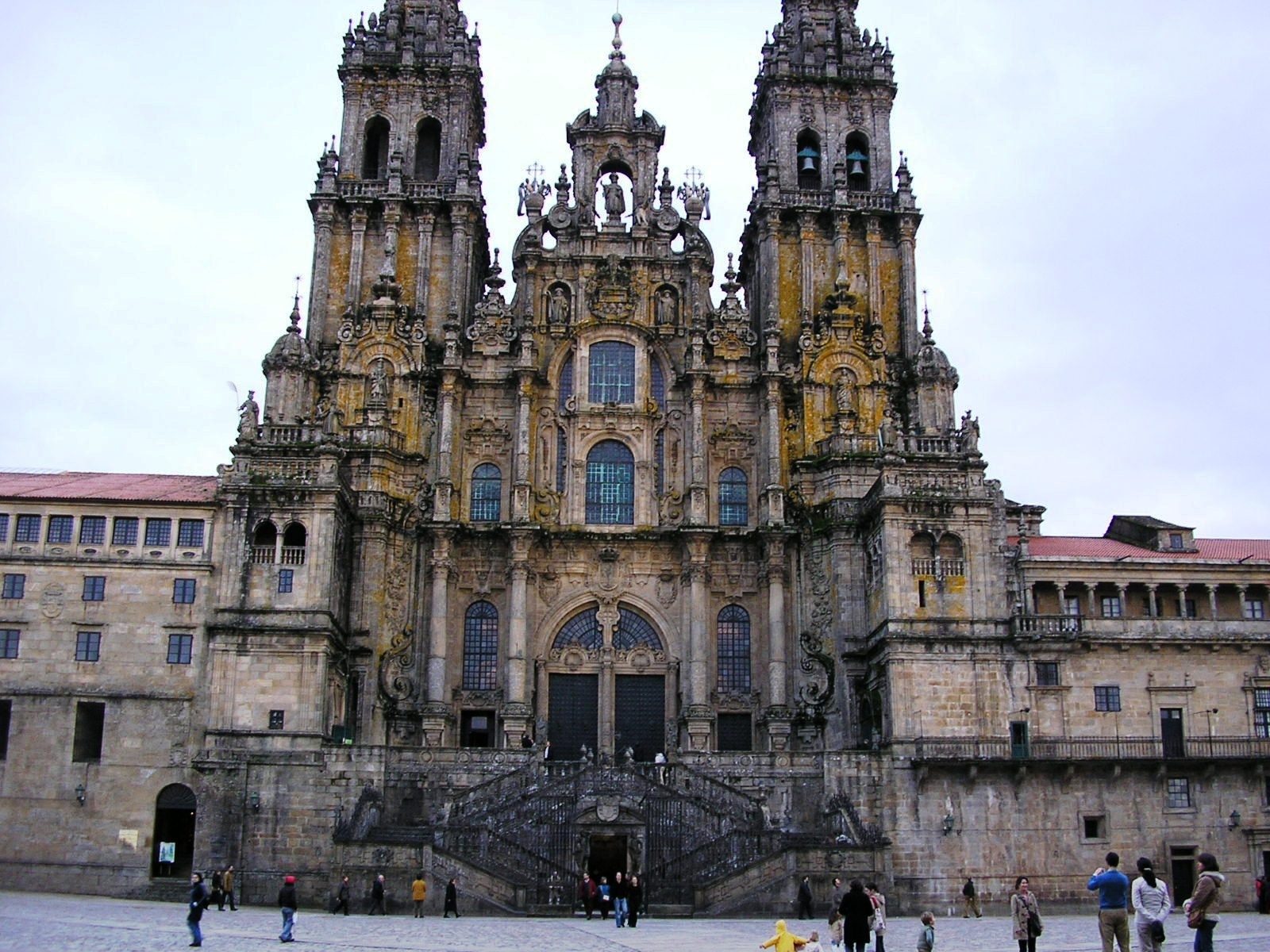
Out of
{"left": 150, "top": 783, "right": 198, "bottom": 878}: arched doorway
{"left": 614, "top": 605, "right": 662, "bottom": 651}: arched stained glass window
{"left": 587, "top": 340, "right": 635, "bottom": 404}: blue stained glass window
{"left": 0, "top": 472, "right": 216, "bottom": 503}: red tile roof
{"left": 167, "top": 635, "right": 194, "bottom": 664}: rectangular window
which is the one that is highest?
{"left": 587, "top": 340, "right": 635, "bottom": 404}: blue stained glass window

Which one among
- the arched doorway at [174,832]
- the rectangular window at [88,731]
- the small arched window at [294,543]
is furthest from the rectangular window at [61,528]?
the arched doorway at [174,832]

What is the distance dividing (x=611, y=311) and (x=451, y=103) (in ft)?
41.8

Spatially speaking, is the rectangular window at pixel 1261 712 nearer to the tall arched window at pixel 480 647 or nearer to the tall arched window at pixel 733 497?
the tall arched window at pixel 733 497

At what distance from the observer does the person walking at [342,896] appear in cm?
4044

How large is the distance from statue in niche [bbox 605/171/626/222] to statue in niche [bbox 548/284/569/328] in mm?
3988

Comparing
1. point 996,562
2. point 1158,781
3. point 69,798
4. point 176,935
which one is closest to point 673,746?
point 996,562

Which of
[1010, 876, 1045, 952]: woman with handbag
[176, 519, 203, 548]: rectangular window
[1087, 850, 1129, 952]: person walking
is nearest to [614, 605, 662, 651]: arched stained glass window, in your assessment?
[176, 519, 203, 548]: rectangular window

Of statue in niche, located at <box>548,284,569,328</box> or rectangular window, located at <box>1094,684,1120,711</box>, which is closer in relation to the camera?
rectangular window, located at <box>1094,684,1120,711</box>

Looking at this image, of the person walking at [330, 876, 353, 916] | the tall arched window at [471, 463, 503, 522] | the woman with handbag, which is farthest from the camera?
the tall arched window at [471, 463, 503, 522]

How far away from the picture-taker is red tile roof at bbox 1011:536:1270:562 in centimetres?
5106

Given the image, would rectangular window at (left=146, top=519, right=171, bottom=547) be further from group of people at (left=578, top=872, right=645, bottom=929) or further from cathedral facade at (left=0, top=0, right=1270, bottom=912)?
group of people at (left=578, top=872, right=645, bottom=929)

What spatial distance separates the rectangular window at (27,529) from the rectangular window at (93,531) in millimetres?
1553

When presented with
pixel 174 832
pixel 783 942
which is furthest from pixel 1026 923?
pixel 174 832

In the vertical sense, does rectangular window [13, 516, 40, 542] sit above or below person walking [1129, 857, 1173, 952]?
above
